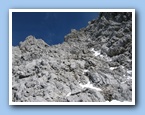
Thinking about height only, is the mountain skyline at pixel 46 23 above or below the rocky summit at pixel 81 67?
above

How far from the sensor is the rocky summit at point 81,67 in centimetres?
622

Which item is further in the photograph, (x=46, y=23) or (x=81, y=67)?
(x=81, y=67)

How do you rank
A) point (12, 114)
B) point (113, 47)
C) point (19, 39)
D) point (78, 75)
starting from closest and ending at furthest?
point (12, 114) → point (19, 39) → point (78, 75) → point (113, 47)

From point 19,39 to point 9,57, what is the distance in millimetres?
601

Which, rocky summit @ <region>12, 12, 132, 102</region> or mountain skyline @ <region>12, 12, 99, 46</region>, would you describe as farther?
rocky summit @ <region>12, 12, 132, 102</region>

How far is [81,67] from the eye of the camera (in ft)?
25.4

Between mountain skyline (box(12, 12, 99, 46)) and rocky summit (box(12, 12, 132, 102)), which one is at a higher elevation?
mountain skyline (box(12, 12, 99, 46))

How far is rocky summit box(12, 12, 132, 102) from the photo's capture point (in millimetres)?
6223

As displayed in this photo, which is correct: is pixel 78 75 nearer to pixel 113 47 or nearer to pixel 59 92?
pixel 59 92

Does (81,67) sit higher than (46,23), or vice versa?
(46,23)

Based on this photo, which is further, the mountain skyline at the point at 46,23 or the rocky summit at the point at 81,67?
the rocky summit at the point at 81,67
